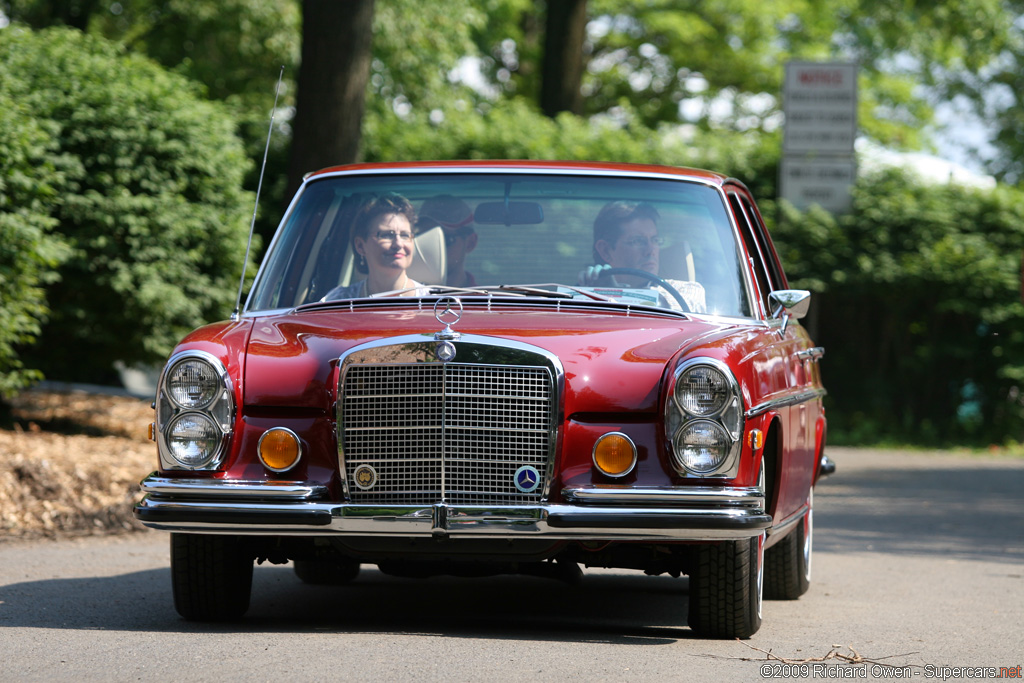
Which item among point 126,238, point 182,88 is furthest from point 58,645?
point 182,88

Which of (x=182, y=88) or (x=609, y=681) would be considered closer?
(x=609, y=681)

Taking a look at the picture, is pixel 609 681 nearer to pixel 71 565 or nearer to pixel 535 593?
pixel 535 593

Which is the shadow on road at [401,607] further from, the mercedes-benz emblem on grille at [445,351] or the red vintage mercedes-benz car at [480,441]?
the mercedes-benz emblem on grille at [445,351]

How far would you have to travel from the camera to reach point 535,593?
715 centimetres

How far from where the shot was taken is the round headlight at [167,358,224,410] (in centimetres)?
523

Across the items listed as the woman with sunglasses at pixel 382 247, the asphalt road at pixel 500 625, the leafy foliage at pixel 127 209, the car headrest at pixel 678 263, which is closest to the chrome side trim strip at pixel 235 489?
the asphalt road at pixel 500 625

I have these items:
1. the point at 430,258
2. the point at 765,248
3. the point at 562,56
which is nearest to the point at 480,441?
the point at 430,258

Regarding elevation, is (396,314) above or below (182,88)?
below

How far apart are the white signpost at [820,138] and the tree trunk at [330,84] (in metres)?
6.16

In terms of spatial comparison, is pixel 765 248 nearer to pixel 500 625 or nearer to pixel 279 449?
pixel 500 625

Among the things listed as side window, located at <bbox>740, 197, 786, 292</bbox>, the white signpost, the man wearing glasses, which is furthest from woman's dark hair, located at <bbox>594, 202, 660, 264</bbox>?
the white signpost

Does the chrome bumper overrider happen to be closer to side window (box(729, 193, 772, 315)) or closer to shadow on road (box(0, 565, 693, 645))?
shadow on road (box(0, 565, 693, 645))

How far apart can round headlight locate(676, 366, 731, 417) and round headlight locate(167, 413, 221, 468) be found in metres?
1.66

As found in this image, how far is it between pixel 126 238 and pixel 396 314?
7185 millimetres
